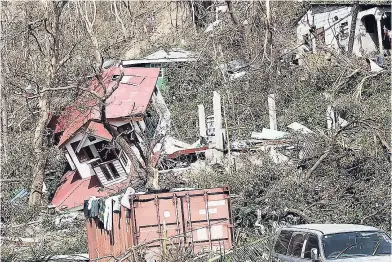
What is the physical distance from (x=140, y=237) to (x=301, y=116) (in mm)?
13209

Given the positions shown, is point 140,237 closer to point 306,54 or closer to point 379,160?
point 379,160

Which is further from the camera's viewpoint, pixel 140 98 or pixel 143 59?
pixel 143 59

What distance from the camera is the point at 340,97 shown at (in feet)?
82.5

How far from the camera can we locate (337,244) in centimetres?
986

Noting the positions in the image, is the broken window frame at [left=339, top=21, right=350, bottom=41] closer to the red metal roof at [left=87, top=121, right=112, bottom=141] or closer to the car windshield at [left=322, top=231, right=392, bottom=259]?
the red metal roof at [left=87, top=121, right=112, bottom=141]

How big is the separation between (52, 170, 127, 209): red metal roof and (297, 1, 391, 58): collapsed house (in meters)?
12.0

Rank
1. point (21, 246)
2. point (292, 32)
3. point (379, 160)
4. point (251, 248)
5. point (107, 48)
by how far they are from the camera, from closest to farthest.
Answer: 1. point (251, 248)
2. point (379, 160)
3. point (21, 246)
4. point (292, 32)
5. point (107, 48)

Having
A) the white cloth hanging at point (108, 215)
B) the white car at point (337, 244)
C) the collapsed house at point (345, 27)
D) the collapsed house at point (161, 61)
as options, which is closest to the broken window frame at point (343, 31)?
the collapsed house at point (345, 27)

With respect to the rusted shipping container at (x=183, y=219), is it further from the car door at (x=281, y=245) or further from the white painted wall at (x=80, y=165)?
the white painted wall at (x=80, y=165)

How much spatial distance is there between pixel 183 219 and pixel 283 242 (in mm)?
4225

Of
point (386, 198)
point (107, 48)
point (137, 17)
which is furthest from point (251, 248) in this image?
point (137, 17)

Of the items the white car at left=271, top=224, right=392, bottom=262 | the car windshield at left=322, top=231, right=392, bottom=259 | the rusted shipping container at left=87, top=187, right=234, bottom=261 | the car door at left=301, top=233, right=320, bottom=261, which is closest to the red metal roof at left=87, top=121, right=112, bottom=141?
the rusted shipping container at left=87, top=187, right=234, bottom=261

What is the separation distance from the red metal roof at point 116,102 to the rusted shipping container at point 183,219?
11.7m

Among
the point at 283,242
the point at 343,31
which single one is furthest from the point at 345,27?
the point at 283,242
